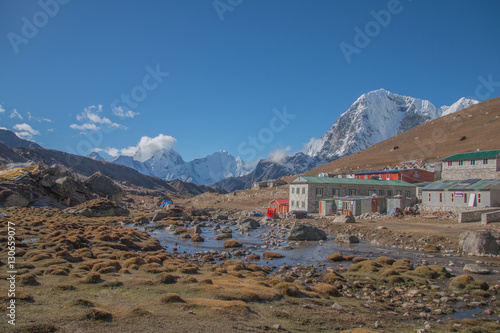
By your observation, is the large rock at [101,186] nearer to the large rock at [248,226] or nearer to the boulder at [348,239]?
the large rock at [248,226]

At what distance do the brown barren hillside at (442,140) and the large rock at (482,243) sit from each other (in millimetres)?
103980

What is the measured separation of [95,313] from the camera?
30.5 feet

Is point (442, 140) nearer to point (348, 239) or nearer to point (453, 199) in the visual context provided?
point (453, 199)

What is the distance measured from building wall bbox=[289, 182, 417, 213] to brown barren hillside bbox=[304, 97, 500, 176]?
61.1m

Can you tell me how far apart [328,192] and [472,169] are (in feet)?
97.5

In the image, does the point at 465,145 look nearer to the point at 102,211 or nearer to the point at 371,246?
the point at 371,246

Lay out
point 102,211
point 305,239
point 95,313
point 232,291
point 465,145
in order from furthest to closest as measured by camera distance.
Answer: point 465,145
point 102,211
point 305,239
point 232,291
point 95,313

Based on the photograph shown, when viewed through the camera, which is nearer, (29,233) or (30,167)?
(29,233)

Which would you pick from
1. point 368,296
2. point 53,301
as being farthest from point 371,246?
point 53,301

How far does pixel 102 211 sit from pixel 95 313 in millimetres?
60233

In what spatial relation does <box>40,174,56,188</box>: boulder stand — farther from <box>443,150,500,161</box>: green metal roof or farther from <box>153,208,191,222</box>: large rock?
<box>443,150,500,161</box>: green metal roof

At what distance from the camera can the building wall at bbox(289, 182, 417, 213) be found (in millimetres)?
65750

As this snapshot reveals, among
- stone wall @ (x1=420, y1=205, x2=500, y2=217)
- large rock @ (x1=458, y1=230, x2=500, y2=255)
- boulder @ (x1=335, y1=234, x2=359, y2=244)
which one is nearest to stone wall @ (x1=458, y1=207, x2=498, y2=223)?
stone wall @ (x1=420, y1=205, x2=500, y2=217)

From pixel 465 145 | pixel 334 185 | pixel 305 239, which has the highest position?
pixel 465 145
